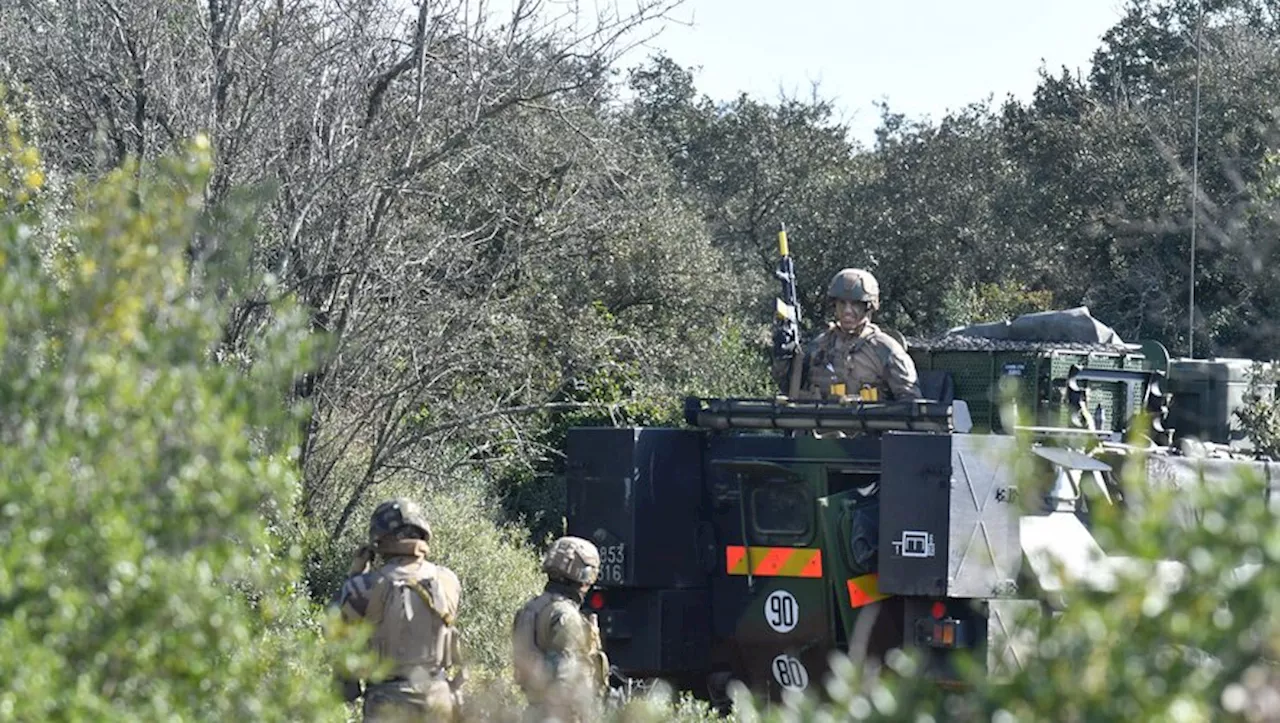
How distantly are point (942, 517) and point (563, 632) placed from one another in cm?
202

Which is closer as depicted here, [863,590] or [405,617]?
[405,617]

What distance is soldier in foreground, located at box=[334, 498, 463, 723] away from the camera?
8.09 metres

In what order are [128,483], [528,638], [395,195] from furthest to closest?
[395,195], [528,638], [128,483]

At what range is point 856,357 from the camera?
37.9ft

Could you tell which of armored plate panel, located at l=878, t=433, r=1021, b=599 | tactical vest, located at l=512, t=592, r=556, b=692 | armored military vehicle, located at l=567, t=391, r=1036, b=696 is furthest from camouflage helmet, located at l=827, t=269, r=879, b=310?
tactical vest, located at l=512, t=592, r=556, b=692

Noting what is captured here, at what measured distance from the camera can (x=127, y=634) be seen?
411 cm

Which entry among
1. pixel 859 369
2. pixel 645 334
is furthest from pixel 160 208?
pixel 645 334

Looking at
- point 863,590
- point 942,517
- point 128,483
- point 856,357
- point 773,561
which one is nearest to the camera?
point 128,483

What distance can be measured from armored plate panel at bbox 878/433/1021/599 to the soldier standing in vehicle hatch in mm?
1890

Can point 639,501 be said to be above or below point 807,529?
above

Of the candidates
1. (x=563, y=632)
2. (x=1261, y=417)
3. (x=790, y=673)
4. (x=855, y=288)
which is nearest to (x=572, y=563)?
(x=563, y=632)

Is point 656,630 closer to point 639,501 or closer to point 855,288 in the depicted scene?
point 639,501

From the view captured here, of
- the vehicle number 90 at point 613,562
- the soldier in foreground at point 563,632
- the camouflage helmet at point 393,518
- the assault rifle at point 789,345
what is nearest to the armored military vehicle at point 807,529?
the vehicle number 90 at point 613,562

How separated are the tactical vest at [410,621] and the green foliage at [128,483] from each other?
132 inches
